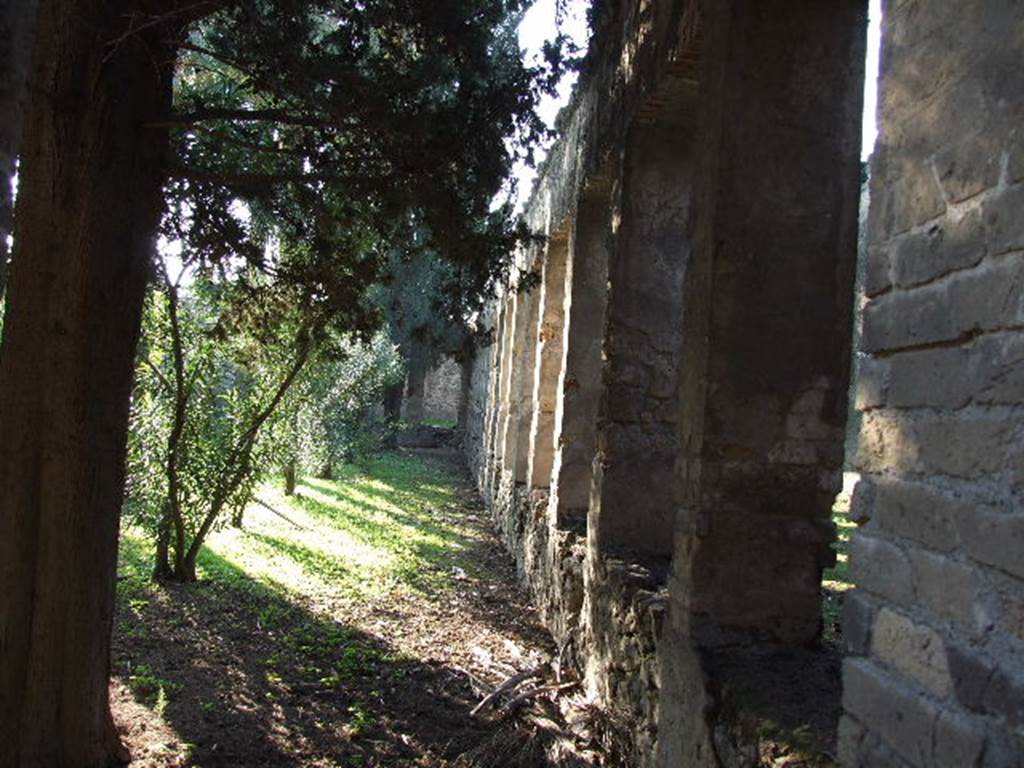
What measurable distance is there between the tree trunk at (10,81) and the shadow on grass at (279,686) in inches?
140

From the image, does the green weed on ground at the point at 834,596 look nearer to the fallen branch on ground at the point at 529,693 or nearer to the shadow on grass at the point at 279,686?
the fallen branch on ground at the point at 529,693

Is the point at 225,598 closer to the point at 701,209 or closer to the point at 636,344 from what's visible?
the point at 636,344

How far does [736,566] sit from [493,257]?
10.2 ft

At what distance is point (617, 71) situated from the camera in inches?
230

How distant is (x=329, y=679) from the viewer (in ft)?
18.4

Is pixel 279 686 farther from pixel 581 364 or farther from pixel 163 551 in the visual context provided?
pixel 581 364

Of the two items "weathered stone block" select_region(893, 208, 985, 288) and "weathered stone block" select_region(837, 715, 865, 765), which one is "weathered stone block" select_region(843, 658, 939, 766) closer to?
"weathered stone block" select_region(837, 715, 865, 765)

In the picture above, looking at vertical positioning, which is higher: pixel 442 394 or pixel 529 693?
pixel 442 394

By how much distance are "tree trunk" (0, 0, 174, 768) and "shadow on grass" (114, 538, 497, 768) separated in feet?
2.57

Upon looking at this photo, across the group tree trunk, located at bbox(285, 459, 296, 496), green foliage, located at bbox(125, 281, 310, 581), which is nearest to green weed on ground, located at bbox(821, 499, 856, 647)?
green foliage, located at bbox(125, 281, 310, 581)

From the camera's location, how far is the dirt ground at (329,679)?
459 centimetres

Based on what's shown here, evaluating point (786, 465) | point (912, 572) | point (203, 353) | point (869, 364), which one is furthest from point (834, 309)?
point (203, 353)

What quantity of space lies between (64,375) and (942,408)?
3670mm

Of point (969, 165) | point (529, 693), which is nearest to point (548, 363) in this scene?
point (529, 693)
